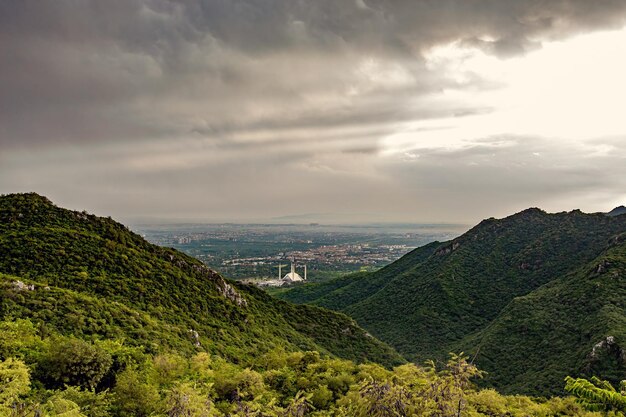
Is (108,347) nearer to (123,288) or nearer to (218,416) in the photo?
(218,416)

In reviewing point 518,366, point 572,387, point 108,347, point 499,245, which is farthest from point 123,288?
point 499,245

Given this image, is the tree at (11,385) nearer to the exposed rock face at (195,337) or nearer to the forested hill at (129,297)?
the forested hill at (129,297)

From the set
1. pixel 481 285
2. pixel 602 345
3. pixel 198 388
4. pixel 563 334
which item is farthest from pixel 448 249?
pixel 198 388

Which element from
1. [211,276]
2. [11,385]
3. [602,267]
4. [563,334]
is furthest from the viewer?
[602,267]

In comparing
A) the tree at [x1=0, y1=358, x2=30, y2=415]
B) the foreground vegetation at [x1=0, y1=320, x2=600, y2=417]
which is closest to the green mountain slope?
the foreground vegetation at [x1=0, y1=320, x2=600, y2=417]

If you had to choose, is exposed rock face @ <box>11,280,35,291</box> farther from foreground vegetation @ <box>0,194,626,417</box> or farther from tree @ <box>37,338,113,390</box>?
tree @ <box>37,338,113,390</box>

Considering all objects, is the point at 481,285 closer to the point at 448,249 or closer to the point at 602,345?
the point at 448,249

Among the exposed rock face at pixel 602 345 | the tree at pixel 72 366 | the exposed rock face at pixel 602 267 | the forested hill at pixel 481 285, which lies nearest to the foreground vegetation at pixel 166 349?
the tree at pixel 72 366
